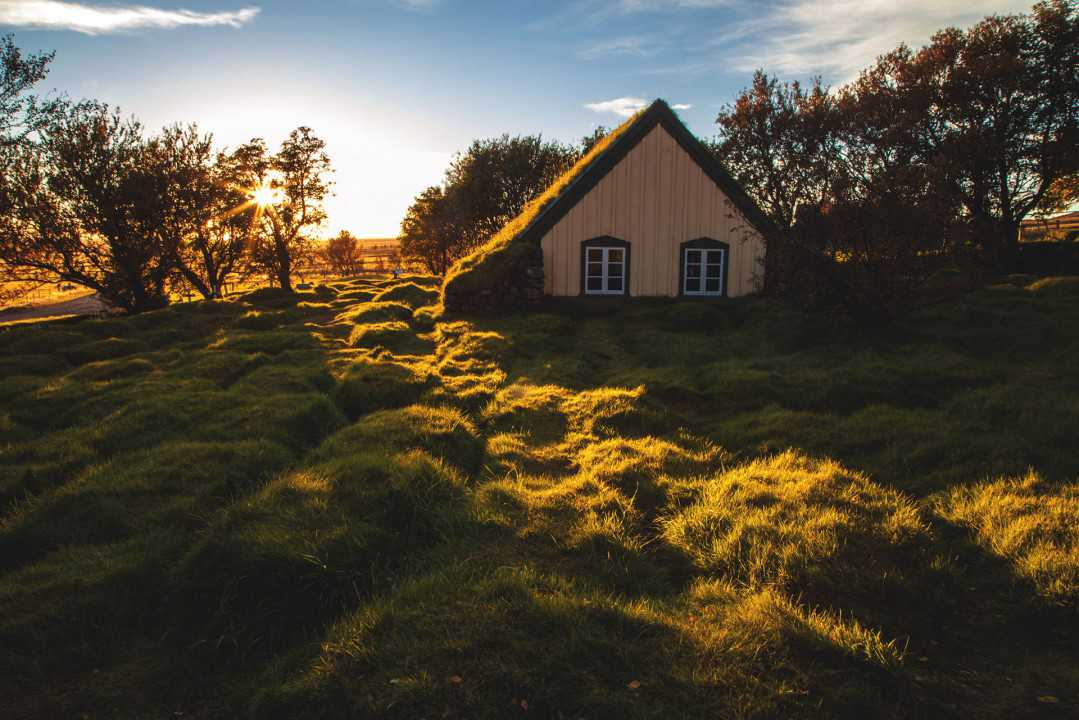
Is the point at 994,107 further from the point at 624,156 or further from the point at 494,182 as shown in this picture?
the point at 494,182

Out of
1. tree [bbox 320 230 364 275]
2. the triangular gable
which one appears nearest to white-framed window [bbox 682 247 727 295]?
the triangular gable

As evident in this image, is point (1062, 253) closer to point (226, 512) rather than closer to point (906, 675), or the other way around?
point (906, 675)

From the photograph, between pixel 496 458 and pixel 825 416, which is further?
pixel 825 416

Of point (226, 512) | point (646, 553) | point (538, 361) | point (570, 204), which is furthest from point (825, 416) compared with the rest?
point (570, 204)

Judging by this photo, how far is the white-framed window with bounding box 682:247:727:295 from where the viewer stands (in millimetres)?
21938

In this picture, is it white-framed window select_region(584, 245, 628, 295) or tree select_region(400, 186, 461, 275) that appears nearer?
white-framed window select_region(584, 245, 628, 295)

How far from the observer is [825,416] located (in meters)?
9.08

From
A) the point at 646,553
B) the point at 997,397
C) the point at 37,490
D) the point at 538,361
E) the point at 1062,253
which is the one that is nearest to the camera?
the point at 646,553

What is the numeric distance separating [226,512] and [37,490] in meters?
3.68

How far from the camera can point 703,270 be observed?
22.1m

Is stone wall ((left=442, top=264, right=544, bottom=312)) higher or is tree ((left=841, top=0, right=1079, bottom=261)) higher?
tree ((left=841, top=0, right=1079, bottom=261))

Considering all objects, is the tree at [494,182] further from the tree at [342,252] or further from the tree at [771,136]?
the tree at [342,252]

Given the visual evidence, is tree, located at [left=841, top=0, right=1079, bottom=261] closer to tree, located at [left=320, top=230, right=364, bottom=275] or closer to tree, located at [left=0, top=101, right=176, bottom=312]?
tree, located at [left=0, top=101, right=176, bottom=312]

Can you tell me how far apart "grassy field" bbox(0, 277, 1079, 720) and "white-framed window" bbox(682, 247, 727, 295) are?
11.0 m
